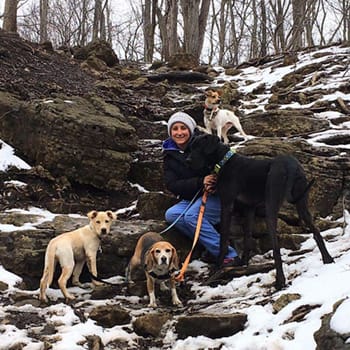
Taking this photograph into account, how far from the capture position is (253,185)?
205 inches

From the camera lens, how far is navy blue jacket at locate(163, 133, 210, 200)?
575 cm

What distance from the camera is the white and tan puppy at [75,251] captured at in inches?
193

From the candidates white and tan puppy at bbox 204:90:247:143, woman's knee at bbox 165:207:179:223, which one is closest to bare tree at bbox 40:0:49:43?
white and tan puppy at bbox 204:90:247:143

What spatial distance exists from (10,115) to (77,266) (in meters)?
3.69

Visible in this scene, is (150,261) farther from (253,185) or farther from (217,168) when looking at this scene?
(253,185)

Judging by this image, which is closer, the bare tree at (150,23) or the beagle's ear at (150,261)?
the beagle's ear at (150,261)

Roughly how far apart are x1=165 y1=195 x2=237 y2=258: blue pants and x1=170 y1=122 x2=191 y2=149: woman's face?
786 millimetres

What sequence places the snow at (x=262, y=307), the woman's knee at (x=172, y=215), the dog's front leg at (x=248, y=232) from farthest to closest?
1. the woman's knee at (x=172, y=215)
2. the dog's front leg at (x=248, y=232)
3. the snow at (x=262, y=307)

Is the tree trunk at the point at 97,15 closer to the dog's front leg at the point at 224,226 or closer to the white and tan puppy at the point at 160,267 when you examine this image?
the dog's front leg at the point at 224,226

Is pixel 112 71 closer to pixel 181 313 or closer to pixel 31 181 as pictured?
pixel 31 181

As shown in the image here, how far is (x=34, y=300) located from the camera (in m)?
4.70

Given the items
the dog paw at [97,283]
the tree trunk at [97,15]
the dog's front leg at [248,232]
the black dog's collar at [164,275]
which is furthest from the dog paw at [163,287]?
the tree trunk at [97,15]

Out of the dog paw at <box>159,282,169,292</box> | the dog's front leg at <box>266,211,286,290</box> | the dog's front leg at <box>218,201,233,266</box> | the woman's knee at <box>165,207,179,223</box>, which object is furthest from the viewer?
the woman's knee at <box>165,207,179,223</box>

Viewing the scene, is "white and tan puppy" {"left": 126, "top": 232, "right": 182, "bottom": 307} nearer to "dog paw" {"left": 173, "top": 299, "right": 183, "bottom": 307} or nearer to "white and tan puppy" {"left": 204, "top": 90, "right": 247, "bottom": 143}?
"dog paw" {"left": 173, "top": 299, "right": 183, "bottom": 307}
